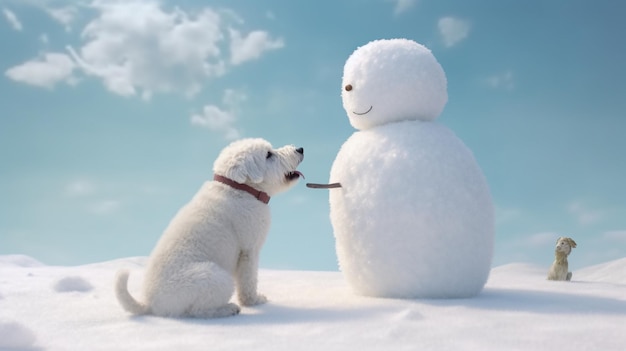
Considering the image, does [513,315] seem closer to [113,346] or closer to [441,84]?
[441,84]

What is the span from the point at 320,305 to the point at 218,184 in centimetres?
123

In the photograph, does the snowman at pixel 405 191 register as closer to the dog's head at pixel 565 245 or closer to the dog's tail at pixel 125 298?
the dog's tail at pixel 125 298

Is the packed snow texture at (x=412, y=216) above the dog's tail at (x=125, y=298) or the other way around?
above

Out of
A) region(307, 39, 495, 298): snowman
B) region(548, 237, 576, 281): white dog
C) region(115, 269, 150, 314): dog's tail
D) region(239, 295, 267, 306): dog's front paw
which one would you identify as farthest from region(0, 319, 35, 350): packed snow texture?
region(548, 237, 576, 281): white dog

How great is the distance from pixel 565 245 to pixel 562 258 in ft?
0.50

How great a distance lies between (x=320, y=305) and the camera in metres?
4.46

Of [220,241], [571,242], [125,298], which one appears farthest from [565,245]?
[125,298]

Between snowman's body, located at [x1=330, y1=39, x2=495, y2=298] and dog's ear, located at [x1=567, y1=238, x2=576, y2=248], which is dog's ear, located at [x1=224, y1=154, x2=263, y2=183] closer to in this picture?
snowman's body, located at [x1=330, y1=39, x2=495, y2=298]

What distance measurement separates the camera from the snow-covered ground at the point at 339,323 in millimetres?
3180

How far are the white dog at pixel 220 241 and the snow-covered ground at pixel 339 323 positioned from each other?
15cm

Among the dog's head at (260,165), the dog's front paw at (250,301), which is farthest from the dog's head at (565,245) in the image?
the dog's front paw at (250,301)

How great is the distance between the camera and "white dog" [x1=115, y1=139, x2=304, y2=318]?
13.0 feet

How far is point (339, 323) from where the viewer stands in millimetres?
3623

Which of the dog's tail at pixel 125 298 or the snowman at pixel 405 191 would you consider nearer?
the dog's tail at pixel 125 298
